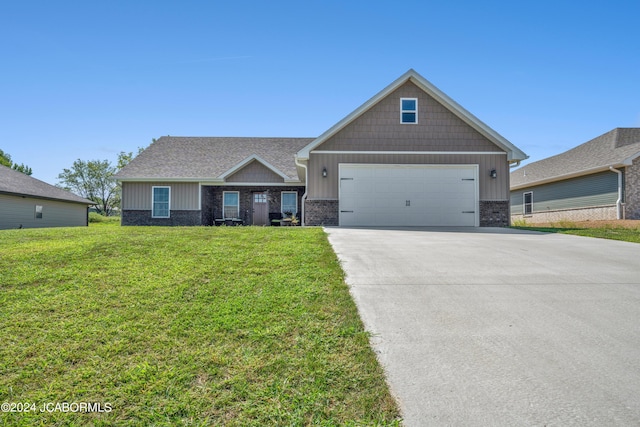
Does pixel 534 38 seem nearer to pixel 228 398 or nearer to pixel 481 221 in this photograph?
pixel 481 221

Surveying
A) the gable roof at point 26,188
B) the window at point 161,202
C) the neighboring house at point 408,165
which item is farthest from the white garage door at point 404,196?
the gable roof at point 26,188

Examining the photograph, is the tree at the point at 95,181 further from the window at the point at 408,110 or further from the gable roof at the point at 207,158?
the window at the point at 408,110

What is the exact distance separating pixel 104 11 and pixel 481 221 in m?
14.8

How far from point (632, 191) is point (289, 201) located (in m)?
16.3

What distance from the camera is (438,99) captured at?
14062 millimetres

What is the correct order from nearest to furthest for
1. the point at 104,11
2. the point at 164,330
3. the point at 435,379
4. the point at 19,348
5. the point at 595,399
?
the point at 595,399, the point at 435,379, the point at 19,348, the point at 164,330, the point at 104,11

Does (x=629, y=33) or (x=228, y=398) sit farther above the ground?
(x=629, y=33)

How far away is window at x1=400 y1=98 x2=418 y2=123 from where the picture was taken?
46.3 ft

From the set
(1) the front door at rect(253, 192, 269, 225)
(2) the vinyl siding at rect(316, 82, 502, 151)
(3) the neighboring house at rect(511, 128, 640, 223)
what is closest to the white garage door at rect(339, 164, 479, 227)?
(2) the vinyl siding at rect(316, 82, 502, 151)

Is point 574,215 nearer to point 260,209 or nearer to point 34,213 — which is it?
point 260,209

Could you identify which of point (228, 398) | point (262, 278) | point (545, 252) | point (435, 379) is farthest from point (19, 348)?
point (545, 252)

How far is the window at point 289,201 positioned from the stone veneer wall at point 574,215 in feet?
50.3

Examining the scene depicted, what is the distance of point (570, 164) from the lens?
22531 mm

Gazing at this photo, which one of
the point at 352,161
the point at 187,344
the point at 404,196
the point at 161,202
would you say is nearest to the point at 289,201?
the point at 352,161
